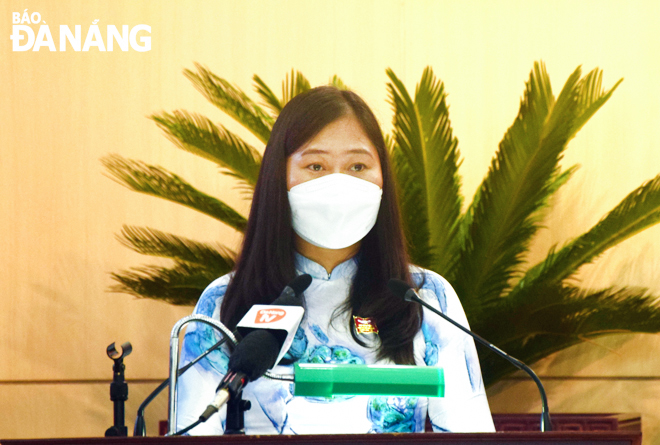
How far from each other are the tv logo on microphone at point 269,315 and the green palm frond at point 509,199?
9.56ft

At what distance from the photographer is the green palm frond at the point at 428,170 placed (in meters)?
4.29

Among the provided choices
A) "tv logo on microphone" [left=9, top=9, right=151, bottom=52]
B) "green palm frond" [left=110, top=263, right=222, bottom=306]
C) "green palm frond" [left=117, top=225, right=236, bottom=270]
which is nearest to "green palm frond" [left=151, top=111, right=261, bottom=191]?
"green palm frond" [left=117, top=225, right=236, bottom=270]

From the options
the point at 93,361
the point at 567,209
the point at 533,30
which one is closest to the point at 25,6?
the point at 93,361

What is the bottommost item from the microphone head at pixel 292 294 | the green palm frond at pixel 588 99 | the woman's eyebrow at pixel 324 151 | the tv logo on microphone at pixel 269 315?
the tv logo on microphone at pixel 269 315

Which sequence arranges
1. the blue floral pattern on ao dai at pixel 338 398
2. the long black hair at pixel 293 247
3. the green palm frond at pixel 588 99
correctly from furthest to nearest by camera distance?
the green palm frond at pixel 588 99 → the long black hair at pixel 293 247 → the blue floral pattern on ao dai at pixel 338 398

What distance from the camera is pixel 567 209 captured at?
506 cm

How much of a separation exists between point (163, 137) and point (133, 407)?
1.81 metres

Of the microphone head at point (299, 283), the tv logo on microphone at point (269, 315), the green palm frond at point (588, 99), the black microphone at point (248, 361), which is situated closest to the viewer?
the black microphone at point (248, 361)

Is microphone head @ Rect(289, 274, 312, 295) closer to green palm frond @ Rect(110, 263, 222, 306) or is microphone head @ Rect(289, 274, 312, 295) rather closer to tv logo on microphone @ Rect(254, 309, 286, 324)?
tv logo on microphone @ Rect(254, 309, 286, 324)

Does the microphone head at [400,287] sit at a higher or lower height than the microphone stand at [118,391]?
higher

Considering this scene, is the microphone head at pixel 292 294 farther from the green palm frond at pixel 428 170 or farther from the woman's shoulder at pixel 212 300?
the green palm frond at pixel 428 170

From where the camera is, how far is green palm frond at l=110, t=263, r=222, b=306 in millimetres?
4414

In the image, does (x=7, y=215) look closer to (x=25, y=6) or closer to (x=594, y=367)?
(x=25, y=6)

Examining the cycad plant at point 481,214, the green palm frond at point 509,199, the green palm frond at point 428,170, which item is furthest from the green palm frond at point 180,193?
the green palm frond at point 509,199
